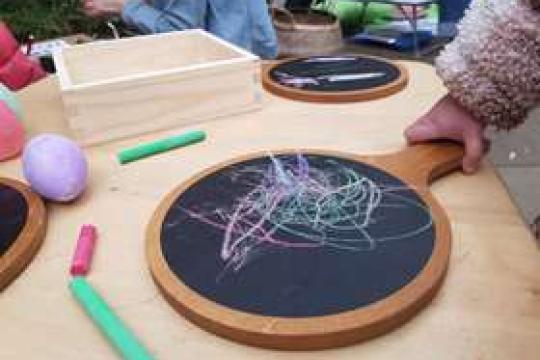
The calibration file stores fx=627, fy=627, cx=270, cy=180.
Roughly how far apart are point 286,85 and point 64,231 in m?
0.39

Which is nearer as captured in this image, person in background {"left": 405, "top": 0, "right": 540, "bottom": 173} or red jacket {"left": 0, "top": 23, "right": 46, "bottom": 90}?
person in background {"left": 405, "top": 0, "right": 540, "bottom": 173}

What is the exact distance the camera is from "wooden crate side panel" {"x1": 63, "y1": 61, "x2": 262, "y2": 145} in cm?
68

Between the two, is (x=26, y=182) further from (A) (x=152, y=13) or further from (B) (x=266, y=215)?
(A) (x=152, y=13)

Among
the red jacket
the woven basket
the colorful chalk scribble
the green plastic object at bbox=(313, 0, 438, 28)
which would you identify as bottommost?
the green plastic object at bbox=(313, 0, 438, 28)

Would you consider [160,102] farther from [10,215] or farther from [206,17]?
[206,17]

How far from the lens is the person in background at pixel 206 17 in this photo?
129 cm

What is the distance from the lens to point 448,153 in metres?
0.62

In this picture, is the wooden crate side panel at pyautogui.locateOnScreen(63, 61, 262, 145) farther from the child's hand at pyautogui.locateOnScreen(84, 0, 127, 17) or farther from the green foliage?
the green foliage

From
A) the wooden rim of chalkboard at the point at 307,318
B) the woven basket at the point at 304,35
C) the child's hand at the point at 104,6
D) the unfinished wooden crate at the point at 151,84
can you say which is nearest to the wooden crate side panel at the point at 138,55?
the unfinished wooden crate at the point at 151,84

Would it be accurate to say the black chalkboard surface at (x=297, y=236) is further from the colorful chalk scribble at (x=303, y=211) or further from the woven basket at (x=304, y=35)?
the woven basket at (x=304, y=35)

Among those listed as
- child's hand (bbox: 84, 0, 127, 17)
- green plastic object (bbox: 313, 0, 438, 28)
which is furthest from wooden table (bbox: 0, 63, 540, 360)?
green plastic object (bbox: 313, 0, 438, 28)

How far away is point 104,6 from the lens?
1.45 meters

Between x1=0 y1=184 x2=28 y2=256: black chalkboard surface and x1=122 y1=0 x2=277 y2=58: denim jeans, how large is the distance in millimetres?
770

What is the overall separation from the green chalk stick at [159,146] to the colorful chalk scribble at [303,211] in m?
0.13
